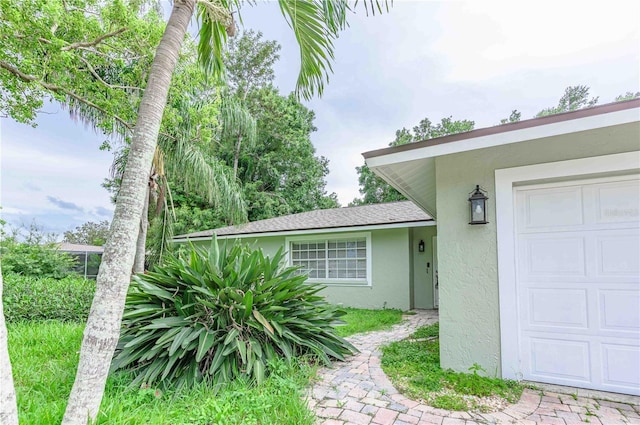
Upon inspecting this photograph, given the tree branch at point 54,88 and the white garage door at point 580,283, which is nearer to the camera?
the white garage door at point 580,283

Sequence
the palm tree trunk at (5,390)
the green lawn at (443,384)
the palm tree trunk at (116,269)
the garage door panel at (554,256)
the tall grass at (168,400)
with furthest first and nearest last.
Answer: the garage door panel at (554,256) < the green lawn at (443,384) < the tall grass at (168,400) < the palm tree trunk at (116,269) < the palm tree trunk at (5,390)

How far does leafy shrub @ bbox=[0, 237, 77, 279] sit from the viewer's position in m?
8.36

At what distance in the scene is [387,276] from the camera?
33.4ft

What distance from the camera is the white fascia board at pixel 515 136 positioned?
10.2 feet

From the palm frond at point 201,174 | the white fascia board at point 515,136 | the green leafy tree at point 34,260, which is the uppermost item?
the palm frond at point 201,174

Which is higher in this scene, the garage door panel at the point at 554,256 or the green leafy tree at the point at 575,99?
the green leafy tree at the point at 575,99

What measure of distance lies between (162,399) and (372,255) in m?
7.95

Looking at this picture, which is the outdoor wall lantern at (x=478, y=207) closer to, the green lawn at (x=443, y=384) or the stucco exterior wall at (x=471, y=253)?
the stucco exterior wall at (x=471, y=253)

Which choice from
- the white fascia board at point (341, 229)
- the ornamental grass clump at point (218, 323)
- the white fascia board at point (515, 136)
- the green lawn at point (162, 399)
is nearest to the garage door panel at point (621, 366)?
the white fascia board at point (515, 136)

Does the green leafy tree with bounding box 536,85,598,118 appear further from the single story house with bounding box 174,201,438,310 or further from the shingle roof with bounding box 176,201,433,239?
the single story house with bounding box 174,201,438,310

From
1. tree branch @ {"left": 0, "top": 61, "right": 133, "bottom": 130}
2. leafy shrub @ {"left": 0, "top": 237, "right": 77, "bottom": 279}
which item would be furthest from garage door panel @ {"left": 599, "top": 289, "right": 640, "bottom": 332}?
leafy shrub @ {"left": 0, "top": 237, "right": 77, "bottom": 279}

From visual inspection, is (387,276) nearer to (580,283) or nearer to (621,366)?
(580,283)

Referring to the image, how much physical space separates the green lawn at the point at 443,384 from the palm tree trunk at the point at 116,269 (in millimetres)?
2943

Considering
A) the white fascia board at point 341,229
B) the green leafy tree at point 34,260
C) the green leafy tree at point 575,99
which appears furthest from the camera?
the green leafy tree at point 575,99
